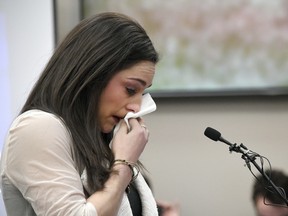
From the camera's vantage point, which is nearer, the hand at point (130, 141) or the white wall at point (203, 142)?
the hand at point (130, 141)

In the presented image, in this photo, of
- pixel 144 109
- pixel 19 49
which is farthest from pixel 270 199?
pixel 19 49

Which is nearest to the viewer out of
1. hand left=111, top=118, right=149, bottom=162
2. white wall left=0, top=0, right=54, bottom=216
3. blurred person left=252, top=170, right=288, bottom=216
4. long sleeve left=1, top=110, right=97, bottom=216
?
long sleeve left=1, top=110, right=97, bottom=216

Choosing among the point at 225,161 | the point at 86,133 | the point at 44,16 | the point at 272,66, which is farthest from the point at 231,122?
the point at 86,133

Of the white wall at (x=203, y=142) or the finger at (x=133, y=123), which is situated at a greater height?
the finger at (x=133, y=123)

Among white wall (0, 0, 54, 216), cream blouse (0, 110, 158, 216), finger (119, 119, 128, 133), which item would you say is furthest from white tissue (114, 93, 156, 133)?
white wall (0, 0, 54, 216)

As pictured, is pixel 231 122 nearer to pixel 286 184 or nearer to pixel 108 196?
pixel 286 184

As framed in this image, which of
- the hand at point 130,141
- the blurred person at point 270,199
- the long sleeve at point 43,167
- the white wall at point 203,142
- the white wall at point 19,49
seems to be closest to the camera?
the long sleeve at point 43,167

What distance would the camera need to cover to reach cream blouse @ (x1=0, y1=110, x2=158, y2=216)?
2.56ft

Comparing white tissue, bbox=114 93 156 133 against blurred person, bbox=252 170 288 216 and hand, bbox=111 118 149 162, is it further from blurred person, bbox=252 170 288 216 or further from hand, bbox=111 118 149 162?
blurred person, bbox=252 170 288 216

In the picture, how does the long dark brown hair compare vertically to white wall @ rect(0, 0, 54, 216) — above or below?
above

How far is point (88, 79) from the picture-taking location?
2.89 ft

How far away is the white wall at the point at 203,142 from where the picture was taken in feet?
5.97

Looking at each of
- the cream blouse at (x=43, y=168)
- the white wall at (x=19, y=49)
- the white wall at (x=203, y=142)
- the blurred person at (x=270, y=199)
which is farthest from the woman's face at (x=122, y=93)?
the white wall at (x=19, y=49)

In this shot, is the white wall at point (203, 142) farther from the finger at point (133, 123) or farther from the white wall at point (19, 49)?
the finger at point (133, 123)
